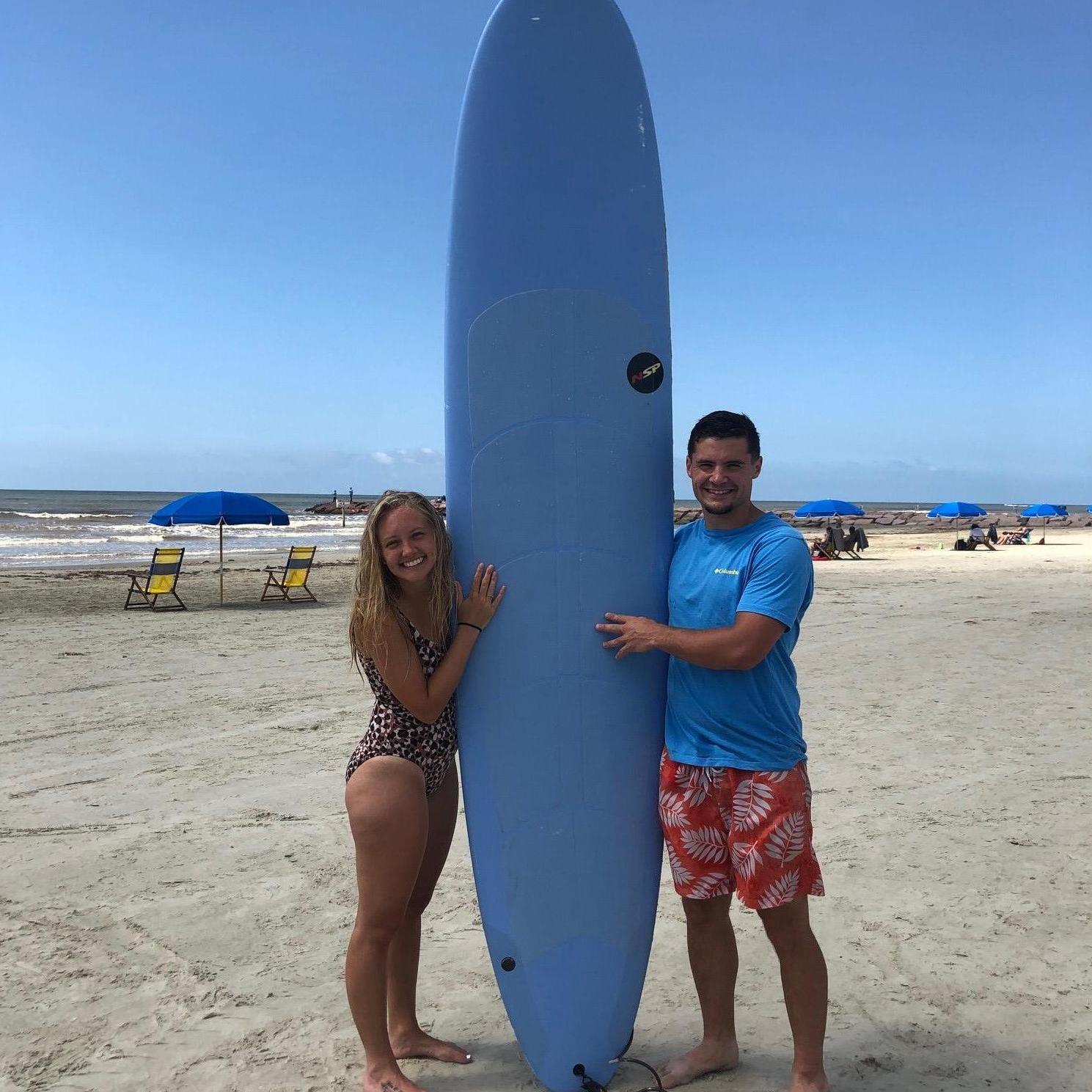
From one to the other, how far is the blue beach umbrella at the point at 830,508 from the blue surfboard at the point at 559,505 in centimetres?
1893

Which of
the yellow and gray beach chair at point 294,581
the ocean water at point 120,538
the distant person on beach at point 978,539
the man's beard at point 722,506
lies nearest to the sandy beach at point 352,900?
the man's beard at point 722,506

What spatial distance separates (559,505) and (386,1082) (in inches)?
54.9

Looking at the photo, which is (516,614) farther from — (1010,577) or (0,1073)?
(1010,577)

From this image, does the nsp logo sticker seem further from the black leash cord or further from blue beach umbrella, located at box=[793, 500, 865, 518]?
blue beach umbrella, located at box=[793, 500, 865, 518]

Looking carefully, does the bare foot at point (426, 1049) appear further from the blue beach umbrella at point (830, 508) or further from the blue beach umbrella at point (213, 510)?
the blue beach umbrella at point (830, 508)

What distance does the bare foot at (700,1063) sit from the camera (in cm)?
225

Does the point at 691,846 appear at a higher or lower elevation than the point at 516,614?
lower

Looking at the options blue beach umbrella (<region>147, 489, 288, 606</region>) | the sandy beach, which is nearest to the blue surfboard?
the sandy beach

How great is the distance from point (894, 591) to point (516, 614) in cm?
1133

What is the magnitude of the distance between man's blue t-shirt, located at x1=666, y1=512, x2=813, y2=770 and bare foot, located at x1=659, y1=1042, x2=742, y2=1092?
75 centimetres

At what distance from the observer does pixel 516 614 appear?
2.35 metres

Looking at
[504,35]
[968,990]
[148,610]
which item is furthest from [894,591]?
[504,35]

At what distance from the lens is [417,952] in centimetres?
230

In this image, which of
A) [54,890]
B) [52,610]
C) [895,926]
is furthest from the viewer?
[52,610]
